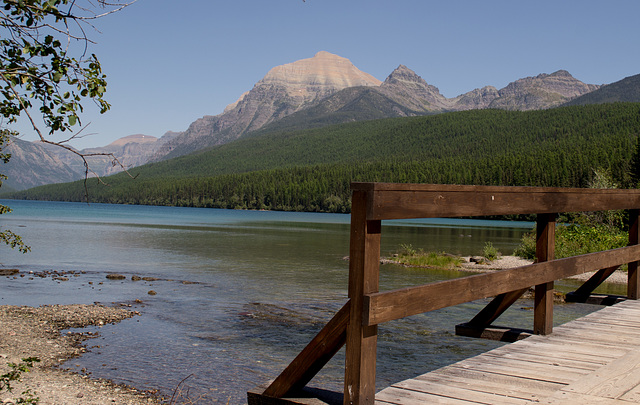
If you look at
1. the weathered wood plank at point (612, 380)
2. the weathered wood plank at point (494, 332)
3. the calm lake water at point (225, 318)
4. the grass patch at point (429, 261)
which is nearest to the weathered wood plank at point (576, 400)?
the weathered wood plank at point (612, 380)

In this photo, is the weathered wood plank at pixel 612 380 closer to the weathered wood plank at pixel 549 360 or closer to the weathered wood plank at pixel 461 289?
the weathered wood plank at pixel 549 360

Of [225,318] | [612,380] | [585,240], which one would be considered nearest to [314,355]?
[612,380]

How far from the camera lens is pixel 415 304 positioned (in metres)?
4.33

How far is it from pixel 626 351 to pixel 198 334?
440 inches

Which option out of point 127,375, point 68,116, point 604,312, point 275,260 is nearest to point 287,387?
point 68,116

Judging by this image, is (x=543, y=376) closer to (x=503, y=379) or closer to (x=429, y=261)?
(x=503, y=379)

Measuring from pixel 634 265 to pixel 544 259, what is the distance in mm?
4183

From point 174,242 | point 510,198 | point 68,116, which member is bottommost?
point 174,242

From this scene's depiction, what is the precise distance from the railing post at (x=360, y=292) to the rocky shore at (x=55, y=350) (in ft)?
18.7

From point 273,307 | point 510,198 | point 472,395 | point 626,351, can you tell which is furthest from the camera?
point 273,307

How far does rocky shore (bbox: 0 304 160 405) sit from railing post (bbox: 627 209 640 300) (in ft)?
27.0

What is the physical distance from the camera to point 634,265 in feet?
32.2

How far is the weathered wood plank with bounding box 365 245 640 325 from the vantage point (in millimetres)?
3980

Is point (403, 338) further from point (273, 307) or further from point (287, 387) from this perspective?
point (287, 387)
